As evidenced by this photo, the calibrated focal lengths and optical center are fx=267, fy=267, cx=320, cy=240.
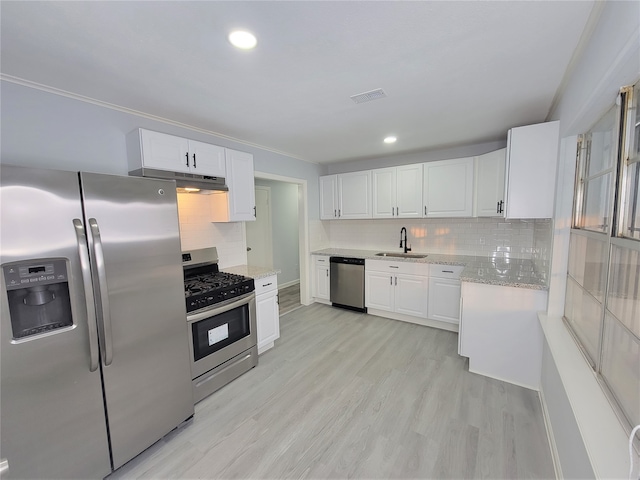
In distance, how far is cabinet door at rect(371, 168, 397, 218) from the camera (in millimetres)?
4012

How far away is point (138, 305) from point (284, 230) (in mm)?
4250

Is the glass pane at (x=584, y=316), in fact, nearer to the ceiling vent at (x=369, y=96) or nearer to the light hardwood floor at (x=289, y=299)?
the ceiling vent at (x=369, y=96)

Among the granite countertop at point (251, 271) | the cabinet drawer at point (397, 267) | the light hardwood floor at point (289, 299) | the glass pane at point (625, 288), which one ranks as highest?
the glass pane at point (625, 288)

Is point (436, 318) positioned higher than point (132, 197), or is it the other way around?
point (132, 197)

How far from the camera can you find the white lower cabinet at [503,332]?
229 cm

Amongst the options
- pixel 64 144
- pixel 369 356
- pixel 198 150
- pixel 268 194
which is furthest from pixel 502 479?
pixel 268 194

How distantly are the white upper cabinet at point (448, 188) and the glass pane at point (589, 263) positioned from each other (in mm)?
1613

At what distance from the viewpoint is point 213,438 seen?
1.89 meters

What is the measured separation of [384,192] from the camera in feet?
Answer: 13.4

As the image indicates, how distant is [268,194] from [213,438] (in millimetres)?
4273

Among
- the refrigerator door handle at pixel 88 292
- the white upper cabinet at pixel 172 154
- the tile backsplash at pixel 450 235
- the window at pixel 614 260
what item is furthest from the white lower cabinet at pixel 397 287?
the refrigerator door handle at pixel 88 292

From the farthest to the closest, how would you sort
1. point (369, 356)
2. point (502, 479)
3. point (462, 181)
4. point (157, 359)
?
point (462, 181) → point (369, 356) → point (157, 359) → point (502, 479)

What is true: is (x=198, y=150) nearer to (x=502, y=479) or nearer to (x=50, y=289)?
(x=50, y=289)

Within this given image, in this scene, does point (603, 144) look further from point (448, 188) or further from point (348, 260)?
point (348, 260)
